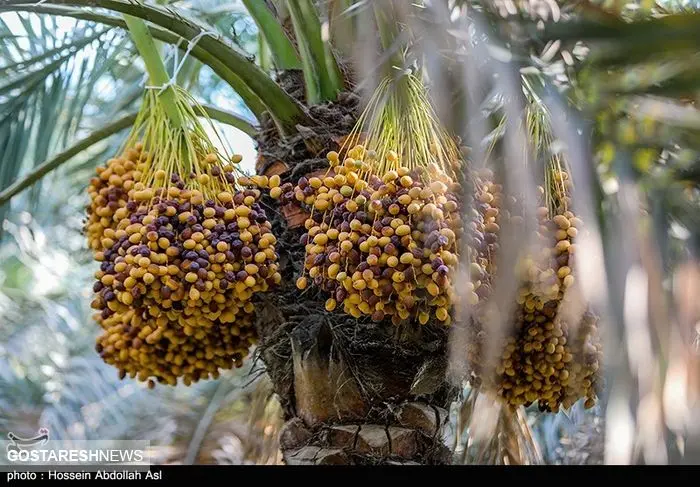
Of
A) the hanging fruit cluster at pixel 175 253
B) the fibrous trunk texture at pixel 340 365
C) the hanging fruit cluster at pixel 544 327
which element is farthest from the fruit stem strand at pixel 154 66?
the hanging fruit cluster at pixel 544 327

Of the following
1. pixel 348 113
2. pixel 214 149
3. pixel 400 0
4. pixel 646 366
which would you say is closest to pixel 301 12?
pixel 348 113

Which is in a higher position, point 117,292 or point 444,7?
point 444,7

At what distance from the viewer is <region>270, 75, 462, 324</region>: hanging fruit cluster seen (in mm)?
1354

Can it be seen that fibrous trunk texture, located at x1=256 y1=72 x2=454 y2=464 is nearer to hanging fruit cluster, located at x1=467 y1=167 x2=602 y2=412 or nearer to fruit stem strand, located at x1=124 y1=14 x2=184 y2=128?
hanging fruit cluster, located at x1=467 y1=167 x2=602 y2=412

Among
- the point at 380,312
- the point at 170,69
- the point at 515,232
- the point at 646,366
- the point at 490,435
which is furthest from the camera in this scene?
the point at 170,69

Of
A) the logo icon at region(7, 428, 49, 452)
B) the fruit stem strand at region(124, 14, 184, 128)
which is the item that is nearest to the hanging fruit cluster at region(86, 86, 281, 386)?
the fruit stem strand at region(124, 14, 184, 128)

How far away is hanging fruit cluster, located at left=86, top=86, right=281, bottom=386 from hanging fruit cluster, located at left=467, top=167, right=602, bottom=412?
42cm

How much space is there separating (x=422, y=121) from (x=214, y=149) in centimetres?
44

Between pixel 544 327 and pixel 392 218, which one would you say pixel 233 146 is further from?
pixel 544 327

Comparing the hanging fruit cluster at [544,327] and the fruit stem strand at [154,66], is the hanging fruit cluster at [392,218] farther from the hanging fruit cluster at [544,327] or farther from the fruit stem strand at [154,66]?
the fruit stem strand at [154,66]

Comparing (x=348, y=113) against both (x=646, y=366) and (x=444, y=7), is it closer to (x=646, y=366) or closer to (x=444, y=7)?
(x=444, y=7)

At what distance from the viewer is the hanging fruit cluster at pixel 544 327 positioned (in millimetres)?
1397

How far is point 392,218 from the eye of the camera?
4.53ft

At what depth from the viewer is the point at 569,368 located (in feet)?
5.57
